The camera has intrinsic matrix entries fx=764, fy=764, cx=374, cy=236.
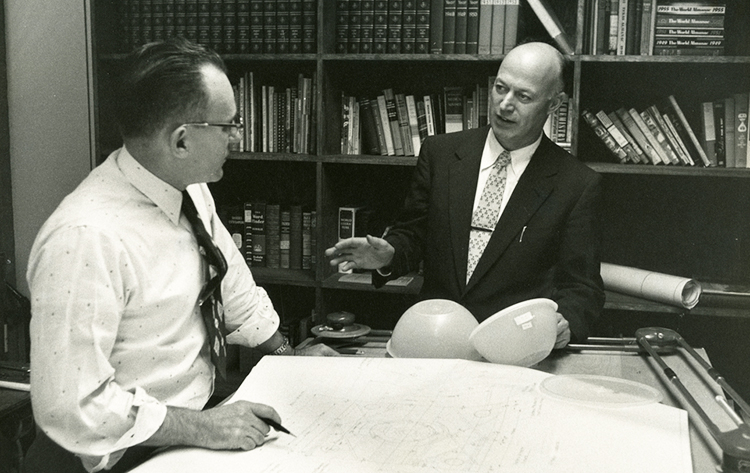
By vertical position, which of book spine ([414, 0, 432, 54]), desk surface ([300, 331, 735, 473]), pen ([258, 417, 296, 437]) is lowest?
desk surface ([300, 331, 735, 473])

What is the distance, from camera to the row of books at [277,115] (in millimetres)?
2750

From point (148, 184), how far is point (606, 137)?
1743mm

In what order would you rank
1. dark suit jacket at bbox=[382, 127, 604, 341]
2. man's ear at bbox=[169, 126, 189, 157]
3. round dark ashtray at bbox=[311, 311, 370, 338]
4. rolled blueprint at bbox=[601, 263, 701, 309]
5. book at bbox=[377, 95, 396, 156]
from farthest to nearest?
book at bbox=[377, 95, 396, 156] < rolled blueprint at bbox=[601, 263, 701, 309] < dark suit jacket at bbox=[382, 127, 604, 341] < round dark ashtray at bbox=[311, 311, 370, 338] < man's ear at bbox=[169, 126, 189, 157]

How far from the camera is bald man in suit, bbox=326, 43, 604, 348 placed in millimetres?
2076

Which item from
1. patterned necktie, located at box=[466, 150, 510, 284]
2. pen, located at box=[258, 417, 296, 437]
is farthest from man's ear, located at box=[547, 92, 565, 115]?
pen, located at box=[258, 417, 296, 437]

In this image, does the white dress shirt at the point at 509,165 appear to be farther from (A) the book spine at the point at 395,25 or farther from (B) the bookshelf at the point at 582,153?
(A) the book spine at the point at 395,25

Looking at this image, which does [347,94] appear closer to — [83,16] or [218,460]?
[83,16]

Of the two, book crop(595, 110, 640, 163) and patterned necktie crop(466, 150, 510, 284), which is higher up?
book crop(595, 110, 640, 163)

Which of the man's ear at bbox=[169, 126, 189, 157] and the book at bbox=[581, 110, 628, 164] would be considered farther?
the book at bbox=[581, 110, 628, 164]

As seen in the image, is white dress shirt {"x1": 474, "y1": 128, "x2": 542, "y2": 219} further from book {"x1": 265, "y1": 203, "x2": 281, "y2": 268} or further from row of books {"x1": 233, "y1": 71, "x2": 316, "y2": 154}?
book {"x1": 265, "y1": 203, "x2": 281, "y2": 268}

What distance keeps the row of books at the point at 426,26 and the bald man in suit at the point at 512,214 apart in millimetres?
447

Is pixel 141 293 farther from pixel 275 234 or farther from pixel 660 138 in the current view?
pixel 660 138

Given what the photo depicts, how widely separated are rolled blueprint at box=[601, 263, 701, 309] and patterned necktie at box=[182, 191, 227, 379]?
1598mm

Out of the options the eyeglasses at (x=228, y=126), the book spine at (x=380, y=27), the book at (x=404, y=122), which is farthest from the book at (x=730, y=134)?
the eyeglasses at (x=228, y=126)
